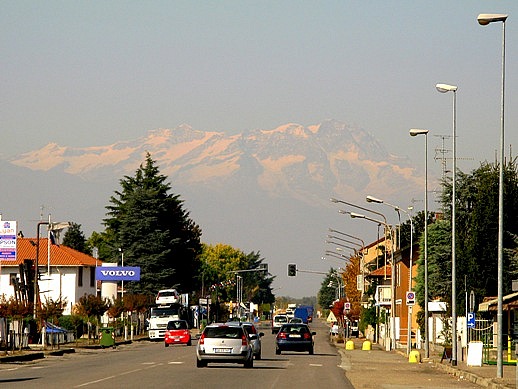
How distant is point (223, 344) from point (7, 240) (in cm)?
1968

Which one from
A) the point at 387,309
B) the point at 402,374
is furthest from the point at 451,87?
the point at 387,309

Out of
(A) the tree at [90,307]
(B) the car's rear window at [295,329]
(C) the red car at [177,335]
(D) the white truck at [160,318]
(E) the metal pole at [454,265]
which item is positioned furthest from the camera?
(D) the white truck at [160,318]

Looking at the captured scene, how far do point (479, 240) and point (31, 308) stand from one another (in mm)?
23380

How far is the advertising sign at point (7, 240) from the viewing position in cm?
5556

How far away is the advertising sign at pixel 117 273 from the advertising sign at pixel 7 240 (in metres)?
54.6

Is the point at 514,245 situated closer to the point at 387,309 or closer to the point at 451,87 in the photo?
the point at 451,87

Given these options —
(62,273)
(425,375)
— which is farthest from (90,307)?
(425,375)

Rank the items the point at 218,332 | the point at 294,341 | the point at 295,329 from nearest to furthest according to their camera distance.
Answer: the point at 218,332 < the point at 294,341 < the point at 295,329

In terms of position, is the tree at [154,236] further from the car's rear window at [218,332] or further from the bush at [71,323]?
the car's rear window at [218,332]

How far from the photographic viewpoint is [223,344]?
39.8 meters

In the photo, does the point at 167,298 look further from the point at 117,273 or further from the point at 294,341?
the point at 294,341

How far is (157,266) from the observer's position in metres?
124

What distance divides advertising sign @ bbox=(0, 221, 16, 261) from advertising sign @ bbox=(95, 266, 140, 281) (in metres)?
54.6

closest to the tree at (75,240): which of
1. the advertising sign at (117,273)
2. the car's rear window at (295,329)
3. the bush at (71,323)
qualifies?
the advertising sign at (117,273)
